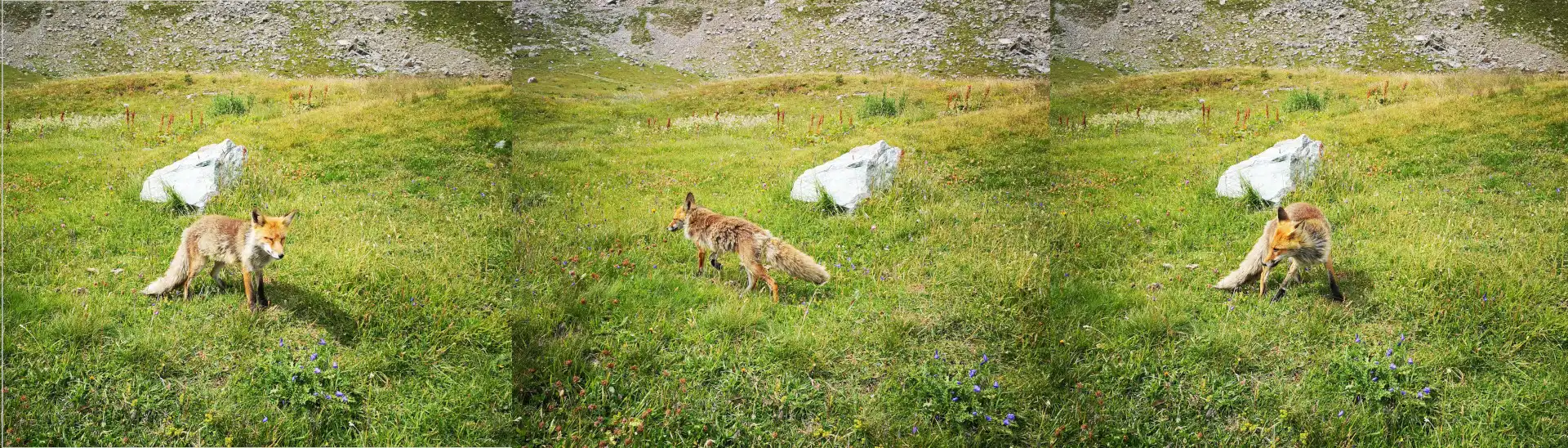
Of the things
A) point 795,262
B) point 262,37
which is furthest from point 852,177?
point 262,37

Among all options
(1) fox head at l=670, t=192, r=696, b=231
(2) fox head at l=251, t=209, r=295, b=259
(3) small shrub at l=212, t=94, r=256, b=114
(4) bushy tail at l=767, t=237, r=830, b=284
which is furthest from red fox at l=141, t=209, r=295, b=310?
(4) bushy tail at l=767, t=237, r=830, b=284

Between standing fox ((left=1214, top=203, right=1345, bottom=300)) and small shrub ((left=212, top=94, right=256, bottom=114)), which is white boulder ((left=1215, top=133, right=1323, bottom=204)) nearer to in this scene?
standing fox ((left=1214, top=203, right=1345, bottom=300))

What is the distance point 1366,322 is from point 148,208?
599 cm

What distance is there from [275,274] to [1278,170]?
16.7ft

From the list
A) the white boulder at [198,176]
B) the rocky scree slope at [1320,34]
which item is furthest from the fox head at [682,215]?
the white boulder at [198,176]

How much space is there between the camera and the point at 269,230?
379 centimetres

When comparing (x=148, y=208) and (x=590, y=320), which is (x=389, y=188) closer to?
(x=148, y=208)

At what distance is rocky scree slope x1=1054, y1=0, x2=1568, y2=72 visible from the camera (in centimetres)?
396

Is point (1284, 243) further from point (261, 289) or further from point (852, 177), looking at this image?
point (261, 289)

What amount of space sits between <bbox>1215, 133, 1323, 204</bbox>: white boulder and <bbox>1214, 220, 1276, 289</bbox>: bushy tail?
0.68 ft

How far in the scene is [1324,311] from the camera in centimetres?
378

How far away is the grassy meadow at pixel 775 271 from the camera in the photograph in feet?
12.7

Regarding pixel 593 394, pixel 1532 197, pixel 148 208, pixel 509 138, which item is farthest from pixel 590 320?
pixel 1532 197

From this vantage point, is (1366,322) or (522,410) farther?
(522,410)
